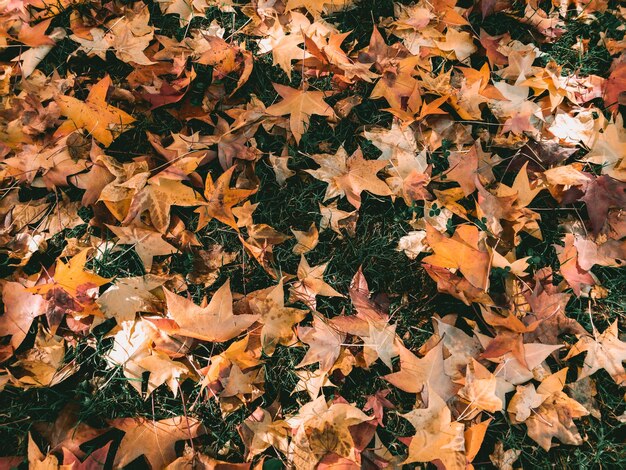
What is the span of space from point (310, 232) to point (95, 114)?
807 mm

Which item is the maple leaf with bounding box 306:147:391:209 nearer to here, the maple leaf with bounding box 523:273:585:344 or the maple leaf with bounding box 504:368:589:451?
the maple leaf with bounding box 523:273:585:344

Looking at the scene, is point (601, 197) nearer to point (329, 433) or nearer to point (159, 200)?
point (329, 433)

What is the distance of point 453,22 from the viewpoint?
5.59ft

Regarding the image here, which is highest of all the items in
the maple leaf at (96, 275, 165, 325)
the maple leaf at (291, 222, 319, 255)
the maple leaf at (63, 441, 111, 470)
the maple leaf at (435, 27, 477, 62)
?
the maple leaf at (435, 27, 477, 62)

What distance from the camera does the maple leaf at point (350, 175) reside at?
4.91 ft

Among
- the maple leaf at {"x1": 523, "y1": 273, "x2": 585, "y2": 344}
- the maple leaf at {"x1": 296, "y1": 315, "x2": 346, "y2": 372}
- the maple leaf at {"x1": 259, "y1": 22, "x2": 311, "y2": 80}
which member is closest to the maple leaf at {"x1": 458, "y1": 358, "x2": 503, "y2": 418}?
the maple leaf at {"x1": 523, "y1": 273, "x2": 585, "y2": 344}

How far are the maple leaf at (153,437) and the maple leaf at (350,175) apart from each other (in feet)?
2.71

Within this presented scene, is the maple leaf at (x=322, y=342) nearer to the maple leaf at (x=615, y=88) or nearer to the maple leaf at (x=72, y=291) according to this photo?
the maple leaf at (x=72, y=291)

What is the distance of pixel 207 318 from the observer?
1.27 m

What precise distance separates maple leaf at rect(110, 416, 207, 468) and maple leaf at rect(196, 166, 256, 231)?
0.59 metres

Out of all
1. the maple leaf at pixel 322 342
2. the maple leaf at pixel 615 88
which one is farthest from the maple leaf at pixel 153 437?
the maple leaf at pixel 615 88

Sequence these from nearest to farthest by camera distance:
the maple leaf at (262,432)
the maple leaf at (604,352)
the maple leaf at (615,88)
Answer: the maple leaf at (262,432) → the maple leaf at (604,352) → the maple leaf at (615,88)

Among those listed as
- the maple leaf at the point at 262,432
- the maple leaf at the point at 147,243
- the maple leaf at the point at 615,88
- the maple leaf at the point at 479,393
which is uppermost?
the maple leaf at the point at 615,88

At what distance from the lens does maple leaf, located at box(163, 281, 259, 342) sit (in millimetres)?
1256
